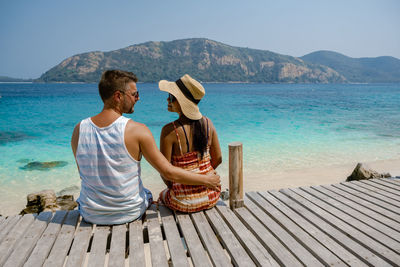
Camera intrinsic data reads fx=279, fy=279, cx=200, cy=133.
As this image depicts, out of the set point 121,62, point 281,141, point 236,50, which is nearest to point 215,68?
point 236,50

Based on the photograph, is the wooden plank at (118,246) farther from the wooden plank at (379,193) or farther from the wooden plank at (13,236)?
the wooden plank at (379,193)

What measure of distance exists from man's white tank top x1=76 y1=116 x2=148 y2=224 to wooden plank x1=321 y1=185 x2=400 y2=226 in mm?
3048

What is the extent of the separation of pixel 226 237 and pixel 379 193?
2899 mm

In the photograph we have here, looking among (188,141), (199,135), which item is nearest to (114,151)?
(188,141)

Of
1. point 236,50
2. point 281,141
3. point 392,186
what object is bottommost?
point 281,141

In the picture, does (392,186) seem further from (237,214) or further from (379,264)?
(237,214)

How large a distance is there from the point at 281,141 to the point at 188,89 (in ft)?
37.8

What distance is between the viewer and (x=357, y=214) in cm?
352

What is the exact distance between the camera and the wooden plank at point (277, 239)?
8.30ft

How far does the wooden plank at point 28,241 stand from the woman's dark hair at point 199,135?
1912 mm

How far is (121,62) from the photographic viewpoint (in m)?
148

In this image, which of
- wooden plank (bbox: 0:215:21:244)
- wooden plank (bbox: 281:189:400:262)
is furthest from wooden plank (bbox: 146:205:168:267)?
wooden plank (bbox: 281:189:400:262)

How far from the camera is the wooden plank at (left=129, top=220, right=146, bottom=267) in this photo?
249cm

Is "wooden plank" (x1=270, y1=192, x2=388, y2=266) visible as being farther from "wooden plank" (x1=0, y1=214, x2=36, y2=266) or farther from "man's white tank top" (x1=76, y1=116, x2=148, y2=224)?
"wooden plank" (x1=0, y1=214, x2=36, y2=266)
